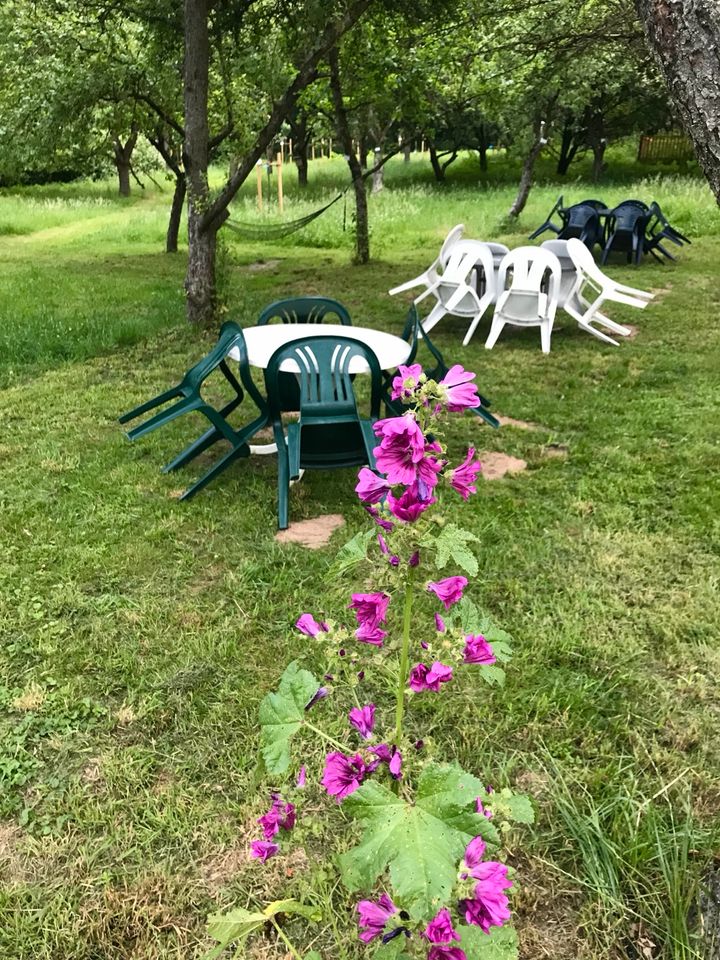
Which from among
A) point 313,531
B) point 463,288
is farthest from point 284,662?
point 463,288

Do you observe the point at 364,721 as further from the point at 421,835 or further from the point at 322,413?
the point at 322,413

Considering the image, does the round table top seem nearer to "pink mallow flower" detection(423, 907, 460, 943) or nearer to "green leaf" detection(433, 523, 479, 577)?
"green leaf" detection(433, 523, 479, 577)

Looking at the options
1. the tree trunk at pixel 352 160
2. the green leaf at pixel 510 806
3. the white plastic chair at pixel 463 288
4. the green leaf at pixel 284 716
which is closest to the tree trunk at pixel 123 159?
the tree trunk at pixel 352 160

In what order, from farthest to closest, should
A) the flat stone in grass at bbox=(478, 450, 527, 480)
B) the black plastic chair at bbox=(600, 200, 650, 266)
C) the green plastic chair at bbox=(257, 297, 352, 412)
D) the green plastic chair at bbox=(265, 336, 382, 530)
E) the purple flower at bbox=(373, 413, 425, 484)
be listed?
the black plastic chair at bbox=(600, 200, 650, 266), the green plastic chair at bbox=(257, 297, 352, 412), the flat stone in grass at bbox=(478, 450, 527, 480), the green plastic chair at bbox=(265, 336, 382, 530), the purple flower at bbox=(373, 413, 425, 484)

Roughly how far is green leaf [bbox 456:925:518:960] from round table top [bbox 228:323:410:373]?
2604 millimetres

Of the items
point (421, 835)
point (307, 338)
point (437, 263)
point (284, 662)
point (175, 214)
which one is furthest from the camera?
point (175, 214)

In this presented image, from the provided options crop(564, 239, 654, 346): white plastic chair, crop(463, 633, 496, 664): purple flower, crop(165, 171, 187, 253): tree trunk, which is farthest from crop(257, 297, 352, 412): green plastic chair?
crop(165, 171, 187, 253): tree trunk

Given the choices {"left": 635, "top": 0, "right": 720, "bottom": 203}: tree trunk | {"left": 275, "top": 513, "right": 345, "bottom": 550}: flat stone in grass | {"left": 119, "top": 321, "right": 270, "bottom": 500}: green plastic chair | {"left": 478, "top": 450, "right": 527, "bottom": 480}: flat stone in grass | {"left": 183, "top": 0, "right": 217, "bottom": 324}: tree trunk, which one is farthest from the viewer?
{"left": 183, "top": 0, "right": 217, "bottom": 324}: tree trunk

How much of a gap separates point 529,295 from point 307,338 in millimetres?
3618

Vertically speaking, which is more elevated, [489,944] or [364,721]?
[364,721]

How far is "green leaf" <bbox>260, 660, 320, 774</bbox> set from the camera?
46.1 inches

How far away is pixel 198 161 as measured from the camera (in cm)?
660

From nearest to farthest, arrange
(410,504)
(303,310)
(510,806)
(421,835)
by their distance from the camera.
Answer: (421,835) < (410,504) < (510,806) < (303,310)

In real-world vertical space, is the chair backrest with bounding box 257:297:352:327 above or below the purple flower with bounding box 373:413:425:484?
below
